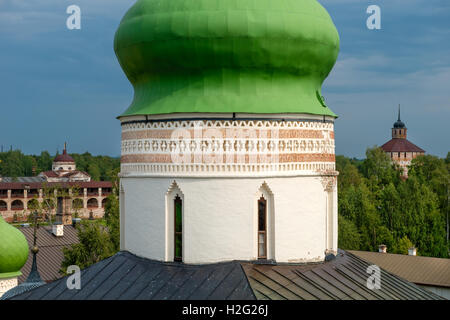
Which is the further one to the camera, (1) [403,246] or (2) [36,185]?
(2) [36,185]

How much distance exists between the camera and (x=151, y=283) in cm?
889

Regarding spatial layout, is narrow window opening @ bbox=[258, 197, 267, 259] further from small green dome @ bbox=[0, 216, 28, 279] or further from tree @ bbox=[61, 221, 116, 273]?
tree @ bbox=[61, 221, 116, 273]

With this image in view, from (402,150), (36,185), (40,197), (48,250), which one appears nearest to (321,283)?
(48,250)

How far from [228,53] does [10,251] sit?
329 inches

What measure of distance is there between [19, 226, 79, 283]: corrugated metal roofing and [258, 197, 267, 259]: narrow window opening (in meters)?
13.7

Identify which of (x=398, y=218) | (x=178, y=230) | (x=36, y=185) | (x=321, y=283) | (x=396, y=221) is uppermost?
(x=36, y=185)

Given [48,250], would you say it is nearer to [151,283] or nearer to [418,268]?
[418,268]

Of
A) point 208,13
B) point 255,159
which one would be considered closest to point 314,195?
point 255,159

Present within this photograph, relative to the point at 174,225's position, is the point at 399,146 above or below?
above

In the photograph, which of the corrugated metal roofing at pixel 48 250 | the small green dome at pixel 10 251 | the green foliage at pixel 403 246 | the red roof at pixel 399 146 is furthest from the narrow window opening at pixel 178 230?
the red roof at pixel 399 146

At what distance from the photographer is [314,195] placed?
966 centimetres

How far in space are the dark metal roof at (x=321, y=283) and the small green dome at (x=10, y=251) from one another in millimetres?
7665

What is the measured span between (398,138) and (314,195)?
70.1 m

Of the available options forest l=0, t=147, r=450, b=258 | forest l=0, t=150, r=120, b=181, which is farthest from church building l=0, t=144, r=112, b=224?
forest l=0, t=147, r=450, b=258
